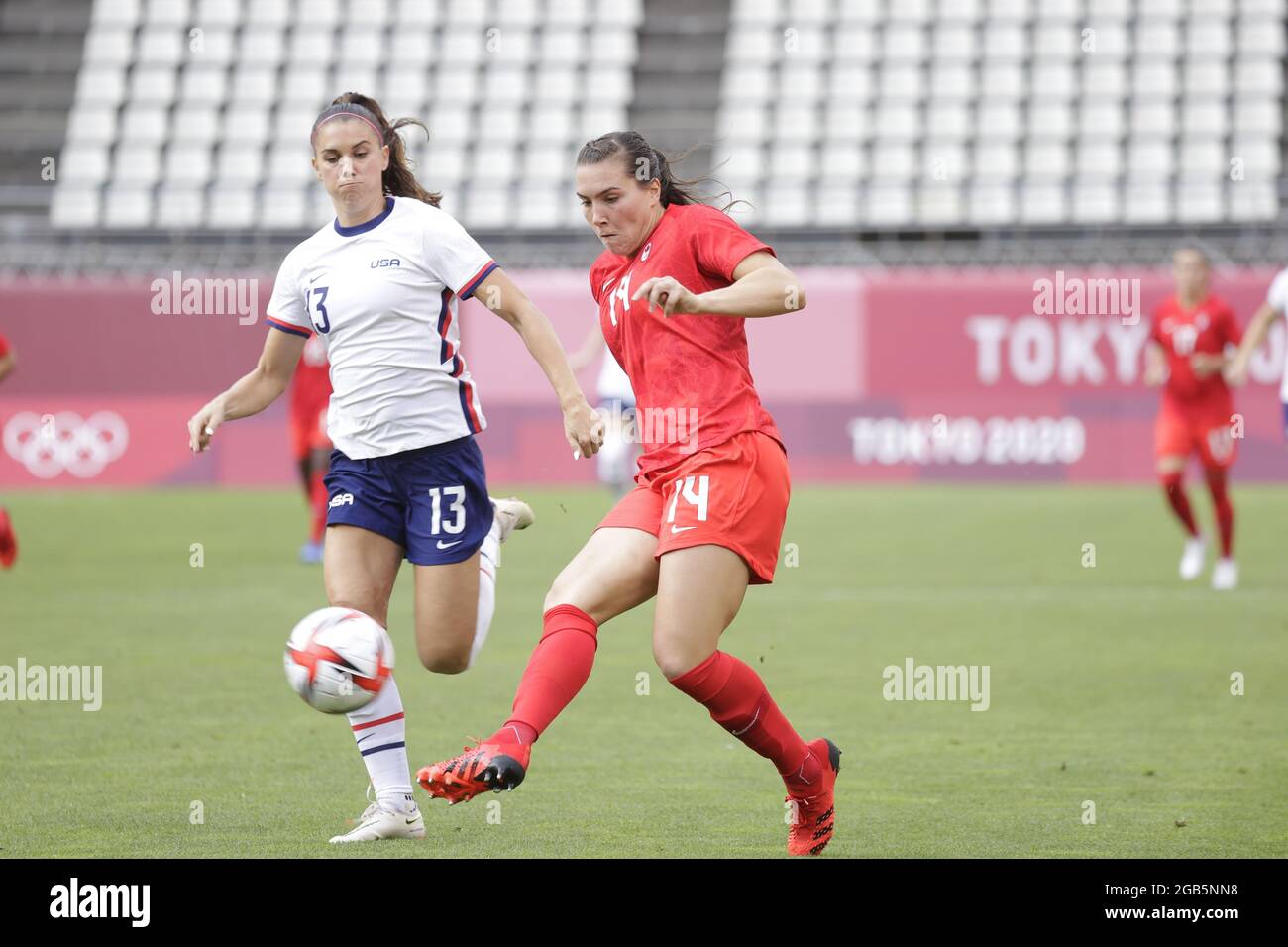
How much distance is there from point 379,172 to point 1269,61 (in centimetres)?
2462

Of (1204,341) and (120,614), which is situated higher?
(1204,341)

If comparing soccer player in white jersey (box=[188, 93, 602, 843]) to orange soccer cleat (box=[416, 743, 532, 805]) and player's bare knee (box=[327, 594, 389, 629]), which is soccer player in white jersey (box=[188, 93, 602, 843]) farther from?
orange soccer cleat (box=[416, 743, 532, 805])

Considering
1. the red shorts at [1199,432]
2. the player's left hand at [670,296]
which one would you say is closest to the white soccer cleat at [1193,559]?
the red shorts at [1199,432]

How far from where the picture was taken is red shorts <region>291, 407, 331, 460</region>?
1527 cm

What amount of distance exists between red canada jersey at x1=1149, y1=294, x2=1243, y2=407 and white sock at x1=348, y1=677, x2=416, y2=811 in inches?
378

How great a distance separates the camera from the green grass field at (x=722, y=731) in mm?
5598

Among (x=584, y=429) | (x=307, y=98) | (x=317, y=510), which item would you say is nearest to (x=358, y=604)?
(x=584, y=429)

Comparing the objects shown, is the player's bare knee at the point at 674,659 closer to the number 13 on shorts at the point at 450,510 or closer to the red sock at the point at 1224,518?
the number 13 on shorts at the point at 450,510

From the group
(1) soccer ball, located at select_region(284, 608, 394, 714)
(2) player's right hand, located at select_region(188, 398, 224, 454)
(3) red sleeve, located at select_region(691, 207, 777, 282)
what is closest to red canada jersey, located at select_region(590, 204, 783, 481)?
(3) red sleeve, located at select_region(691, 207, 777, 282)

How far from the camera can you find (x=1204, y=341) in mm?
13852

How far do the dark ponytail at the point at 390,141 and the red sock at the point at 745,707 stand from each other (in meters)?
1.81

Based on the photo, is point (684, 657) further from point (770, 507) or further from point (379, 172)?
point (379, 172)
